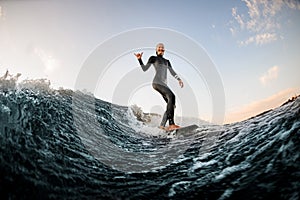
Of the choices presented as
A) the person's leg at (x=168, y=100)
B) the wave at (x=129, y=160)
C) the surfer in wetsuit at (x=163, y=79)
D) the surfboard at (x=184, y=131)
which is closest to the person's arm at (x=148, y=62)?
the surfer in wetsuit at (x=163, y=79)

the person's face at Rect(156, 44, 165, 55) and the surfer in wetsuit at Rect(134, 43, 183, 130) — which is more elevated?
the person's face at Rect(156, 44, 165, 55)

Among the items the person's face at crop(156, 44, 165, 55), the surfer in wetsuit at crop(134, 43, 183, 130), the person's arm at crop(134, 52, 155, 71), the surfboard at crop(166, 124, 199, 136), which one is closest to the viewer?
the surfboard at crop(166, 124, 199, 136)

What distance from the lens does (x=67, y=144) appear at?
185 inches

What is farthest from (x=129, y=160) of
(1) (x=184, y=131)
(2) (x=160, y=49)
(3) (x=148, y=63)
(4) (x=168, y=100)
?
(2) (x=160, y=49)

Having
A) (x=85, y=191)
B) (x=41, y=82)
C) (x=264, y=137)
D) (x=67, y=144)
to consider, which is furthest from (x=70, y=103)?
(x=264, y=137)

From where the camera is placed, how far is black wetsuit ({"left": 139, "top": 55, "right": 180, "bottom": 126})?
7.82 metres

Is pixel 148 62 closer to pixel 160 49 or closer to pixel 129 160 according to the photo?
pixel 160 49

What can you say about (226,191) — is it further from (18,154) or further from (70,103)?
(70,103)

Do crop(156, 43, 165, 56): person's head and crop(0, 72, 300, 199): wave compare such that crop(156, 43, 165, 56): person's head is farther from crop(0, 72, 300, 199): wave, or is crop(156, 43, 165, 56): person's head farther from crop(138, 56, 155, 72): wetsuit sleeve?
crop(0, 72, 300, 199): wave

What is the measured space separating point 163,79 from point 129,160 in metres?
3.79

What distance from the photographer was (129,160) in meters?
4.97

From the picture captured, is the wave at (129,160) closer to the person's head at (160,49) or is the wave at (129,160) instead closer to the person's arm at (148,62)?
the person's arm at (148,62)

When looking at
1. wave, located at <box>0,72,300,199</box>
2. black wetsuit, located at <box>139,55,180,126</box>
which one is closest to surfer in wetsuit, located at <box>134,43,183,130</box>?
black wetsuit, located at <box>139,55,180,126</box>

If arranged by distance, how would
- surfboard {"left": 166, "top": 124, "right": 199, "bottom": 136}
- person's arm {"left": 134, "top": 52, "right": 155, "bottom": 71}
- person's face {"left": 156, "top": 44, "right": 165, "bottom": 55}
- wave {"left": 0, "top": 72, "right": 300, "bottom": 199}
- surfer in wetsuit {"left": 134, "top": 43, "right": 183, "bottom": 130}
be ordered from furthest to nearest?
person's face {"left": 156, "top": 44, "right": 165, "bottom": 55} → surfer in wetsuit {"left": 134, "top": 43, "right": 183, "bottom": 130} → person's arm {"left": 134, "top": 52, "right": 155, "bottom": 71} → surfboard {"left": 166, "top": 124, "right": 199, "bottom": 136} → wave {"left": 0, "top": 72, "right": 300, "bottom": 199}
